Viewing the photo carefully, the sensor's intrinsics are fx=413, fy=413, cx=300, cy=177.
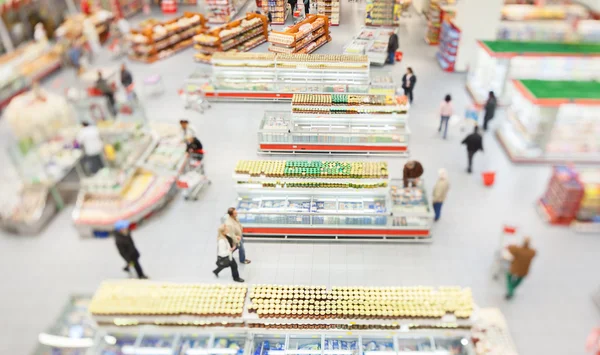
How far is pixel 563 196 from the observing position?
818 centimetres

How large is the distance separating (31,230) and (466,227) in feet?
29.1

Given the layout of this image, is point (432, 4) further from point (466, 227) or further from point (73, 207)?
point (73, 207)

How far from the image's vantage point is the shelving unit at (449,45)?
46.5 ft

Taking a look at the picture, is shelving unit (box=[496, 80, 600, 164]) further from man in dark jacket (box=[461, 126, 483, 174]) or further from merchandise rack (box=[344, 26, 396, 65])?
merchandise rack (box=[344, 26, 396, 65])

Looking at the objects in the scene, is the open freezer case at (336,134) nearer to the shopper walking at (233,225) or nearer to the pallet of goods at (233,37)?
the shopper walking at (233,225)

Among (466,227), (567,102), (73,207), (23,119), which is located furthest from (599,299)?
(23,119)

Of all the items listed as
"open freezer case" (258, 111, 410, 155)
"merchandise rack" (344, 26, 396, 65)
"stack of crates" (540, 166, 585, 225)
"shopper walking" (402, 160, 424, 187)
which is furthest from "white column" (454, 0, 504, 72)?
"shopper walking" (402, 160, 424, 187)

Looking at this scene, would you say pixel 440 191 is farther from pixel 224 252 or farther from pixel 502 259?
pixel 224 252

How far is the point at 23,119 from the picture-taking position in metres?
9.54

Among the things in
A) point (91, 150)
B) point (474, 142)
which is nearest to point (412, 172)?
point (474, 142)

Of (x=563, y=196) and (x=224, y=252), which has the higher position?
(x=224, y=252)

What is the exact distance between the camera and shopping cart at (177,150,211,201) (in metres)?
9.17

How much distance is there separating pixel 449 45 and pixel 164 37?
11.1 metres

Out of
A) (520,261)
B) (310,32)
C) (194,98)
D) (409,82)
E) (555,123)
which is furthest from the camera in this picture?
(194,98)
